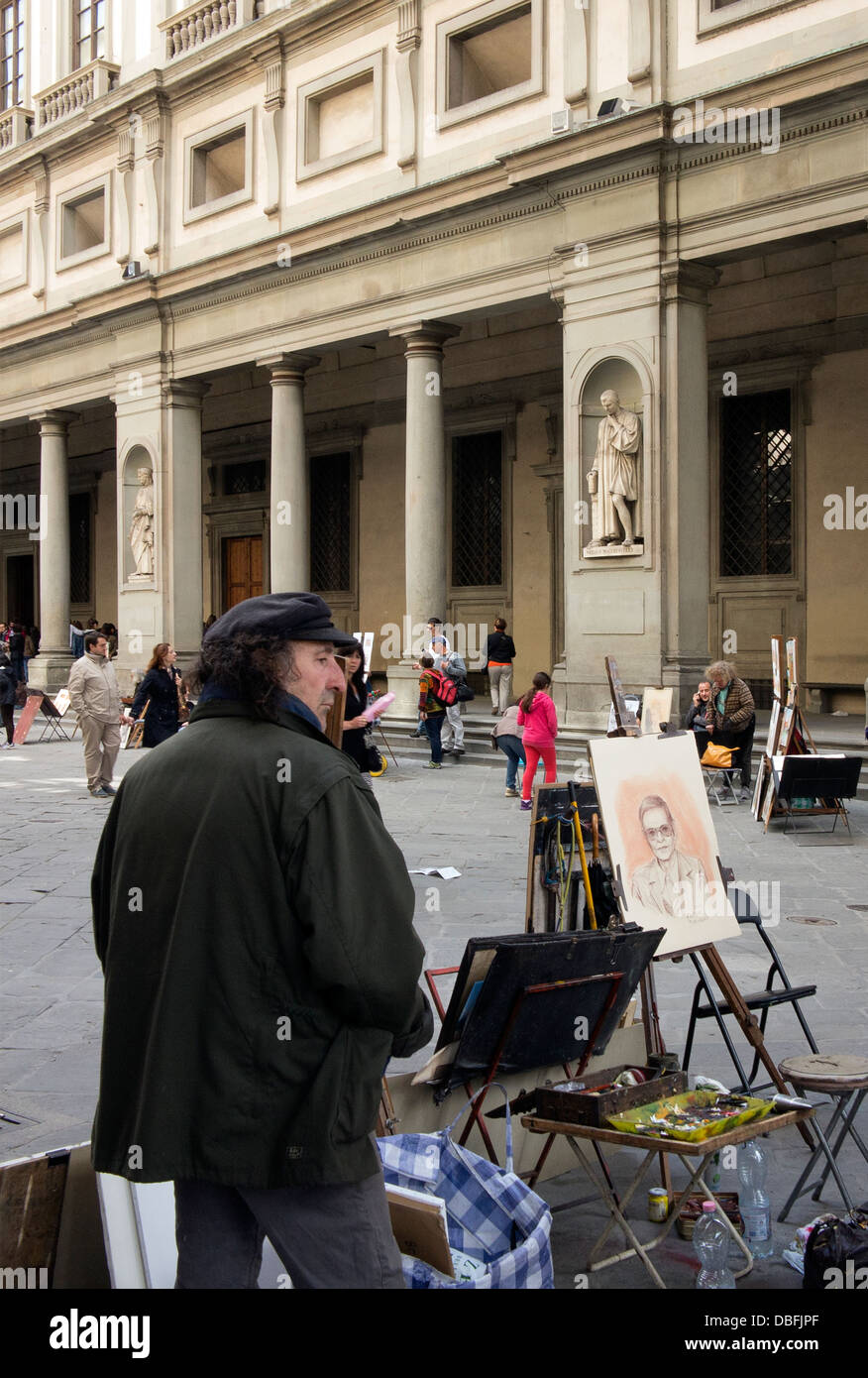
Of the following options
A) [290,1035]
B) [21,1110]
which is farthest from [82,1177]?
[21,1110]

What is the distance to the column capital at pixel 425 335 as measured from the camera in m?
18.6

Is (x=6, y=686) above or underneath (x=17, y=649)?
underneath

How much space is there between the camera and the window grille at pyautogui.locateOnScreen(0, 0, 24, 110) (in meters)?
27.1

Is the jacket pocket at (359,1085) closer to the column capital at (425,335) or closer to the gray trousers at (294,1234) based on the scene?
the gray trousers at (294,1234)

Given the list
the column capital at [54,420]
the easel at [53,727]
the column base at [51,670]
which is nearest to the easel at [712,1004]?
the easel at [53,727]

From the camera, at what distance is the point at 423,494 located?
18.5 meters

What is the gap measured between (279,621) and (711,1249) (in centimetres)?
220

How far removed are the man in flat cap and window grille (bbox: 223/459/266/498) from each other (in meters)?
25.4

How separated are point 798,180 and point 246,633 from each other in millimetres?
13265

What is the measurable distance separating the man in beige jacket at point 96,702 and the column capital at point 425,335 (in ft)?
23.5

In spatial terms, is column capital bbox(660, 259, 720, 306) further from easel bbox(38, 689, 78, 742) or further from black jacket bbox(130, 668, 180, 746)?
easel bbox(38, 689, 78, 742)

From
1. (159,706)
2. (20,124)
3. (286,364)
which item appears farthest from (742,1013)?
(20,124)

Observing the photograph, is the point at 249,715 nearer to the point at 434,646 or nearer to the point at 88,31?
the point at 434,646

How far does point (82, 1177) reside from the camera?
313 cm
